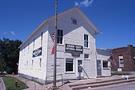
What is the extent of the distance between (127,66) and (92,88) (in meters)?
23.9

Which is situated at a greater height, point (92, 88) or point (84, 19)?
point (84, 19)

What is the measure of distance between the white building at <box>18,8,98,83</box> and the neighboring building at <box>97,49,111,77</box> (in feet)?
4.19

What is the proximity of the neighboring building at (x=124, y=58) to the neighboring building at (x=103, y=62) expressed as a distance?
41.0 ft

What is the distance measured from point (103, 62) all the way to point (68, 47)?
21.8ft

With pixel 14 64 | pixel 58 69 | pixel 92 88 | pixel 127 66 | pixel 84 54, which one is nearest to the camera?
pixel 92 88

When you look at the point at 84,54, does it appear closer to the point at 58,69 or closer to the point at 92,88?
the point at 58,69

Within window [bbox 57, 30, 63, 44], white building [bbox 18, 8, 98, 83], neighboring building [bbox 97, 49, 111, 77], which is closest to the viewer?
white building [bbox 18, 8, 98, 83]

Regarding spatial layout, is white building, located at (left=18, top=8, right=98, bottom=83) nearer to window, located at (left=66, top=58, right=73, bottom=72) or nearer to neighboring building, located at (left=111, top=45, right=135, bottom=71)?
window, located at (left=66, top=58, right=73, bottom=72)

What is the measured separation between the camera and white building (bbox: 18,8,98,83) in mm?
24062

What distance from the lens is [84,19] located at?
2777 cm

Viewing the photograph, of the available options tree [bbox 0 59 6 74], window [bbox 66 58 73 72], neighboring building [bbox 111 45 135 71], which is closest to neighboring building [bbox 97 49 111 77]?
window [bbox 66 58 73 72]

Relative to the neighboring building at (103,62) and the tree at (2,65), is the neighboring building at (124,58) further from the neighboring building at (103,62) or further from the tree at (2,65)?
the tree at (2,65)

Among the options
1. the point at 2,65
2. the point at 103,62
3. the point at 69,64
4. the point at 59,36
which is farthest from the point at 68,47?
the point at 2,65

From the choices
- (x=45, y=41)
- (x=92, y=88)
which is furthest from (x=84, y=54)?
(x=92, y=88)
